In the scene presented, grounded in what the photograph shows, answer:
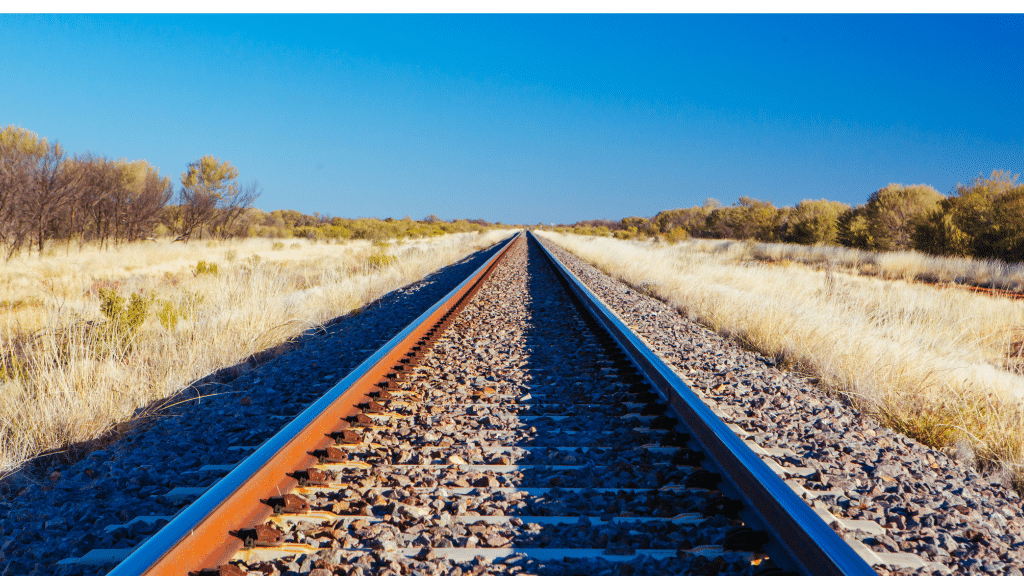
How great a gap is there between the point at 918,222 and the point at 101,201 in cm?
3419

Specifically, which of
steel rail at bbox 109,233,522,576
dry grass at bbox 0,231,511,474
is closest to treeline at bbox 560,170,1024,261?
dry grass at bbox 0,231,511,474

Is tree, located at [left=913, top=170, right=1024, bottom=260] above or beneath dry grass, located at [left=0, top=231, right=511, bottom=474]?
above

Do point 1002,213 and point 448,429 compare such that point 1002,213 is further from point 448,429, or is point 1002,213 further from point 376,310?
point 448,429

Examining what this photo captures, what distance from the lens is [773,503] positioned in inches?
73.3

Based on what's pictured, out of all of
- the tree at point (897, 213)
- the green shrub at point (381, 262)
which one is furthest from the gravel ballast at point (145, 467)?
the tree at point (897, 213)

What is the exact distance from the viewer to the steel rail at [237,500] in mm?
1562

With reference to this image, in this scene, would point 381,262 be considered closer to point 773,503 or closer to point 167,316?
point 167,316

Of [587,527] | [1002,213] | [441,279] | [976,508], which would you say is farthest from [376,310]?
[1002,213]

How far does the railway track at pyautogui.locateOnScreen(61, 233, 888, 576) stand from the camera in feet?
5.84

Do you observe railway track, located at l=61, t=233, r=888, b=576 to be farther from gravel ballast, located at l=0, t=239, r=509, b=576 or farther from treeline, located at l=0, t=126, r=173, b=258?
treeline, located at l=0, t=126, r=173, b=258

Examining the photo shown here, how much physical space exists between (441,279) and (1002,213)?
1800 centimetres

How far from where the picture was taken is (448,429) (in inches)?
120

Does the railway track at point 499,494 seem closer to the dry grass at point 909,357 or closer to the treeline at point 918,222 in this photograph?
the dry grass at point 909,357

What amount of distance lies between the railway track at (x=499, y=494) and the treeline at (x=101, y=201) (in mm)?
19762
